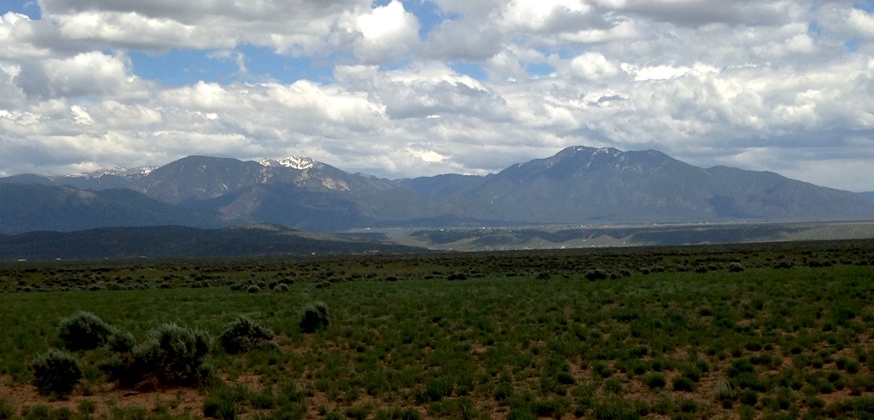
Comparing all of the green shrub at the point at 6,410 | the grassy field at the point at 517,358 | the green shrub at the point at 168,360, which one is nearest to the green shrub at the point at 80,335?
the grassy field at the point at 517,358

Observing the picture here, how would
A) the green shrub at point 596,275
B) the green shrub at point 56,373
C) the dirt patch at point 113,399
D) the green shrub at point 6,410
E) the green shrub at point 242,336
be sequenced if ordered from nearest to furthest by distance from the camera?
the green shrub at point 6,410 → the dirt patch at point 113,399 → the green shrub at point 56,373 → the green shrub at point 242,336 → the green shrub at point 596,275

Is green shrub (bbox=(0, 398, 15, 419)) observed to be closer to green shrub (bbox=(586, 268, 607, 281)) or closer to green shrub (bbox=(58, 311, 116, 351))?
green shrub (bbox=(58, 311, 116, 351))

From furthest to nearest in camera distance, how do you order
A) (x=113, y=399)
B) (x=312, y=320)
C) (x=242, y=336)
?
(x=312, y=320) < (x=242, y=336) < (x=113, y=399)

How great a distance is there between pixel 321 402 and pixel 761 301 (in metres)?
15.2

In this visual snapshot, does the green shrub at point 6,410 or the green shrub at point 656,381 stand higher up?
the green shrub at point 656,381

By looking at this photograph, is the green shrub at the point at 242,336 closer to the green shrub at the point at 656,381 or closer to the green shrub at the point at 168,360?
the green shrub at the point at 168,360

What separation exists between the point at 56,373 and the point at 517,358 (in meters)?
9.69

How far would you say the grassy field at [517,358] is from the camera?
564 inches

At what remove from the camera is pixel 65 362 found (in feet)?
53.7

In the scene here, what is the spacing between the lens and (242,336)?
67.1 feet

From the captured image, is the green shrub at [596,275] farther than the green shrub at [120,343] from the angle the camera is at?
Yes

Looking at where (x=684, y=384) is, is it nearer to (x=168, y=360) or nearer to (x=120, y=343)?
(x=168, y=360)

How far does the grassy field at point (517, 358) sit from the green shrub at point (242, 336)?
1.14ft

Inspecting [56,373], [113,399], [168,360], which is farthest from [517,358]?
[56,373]
